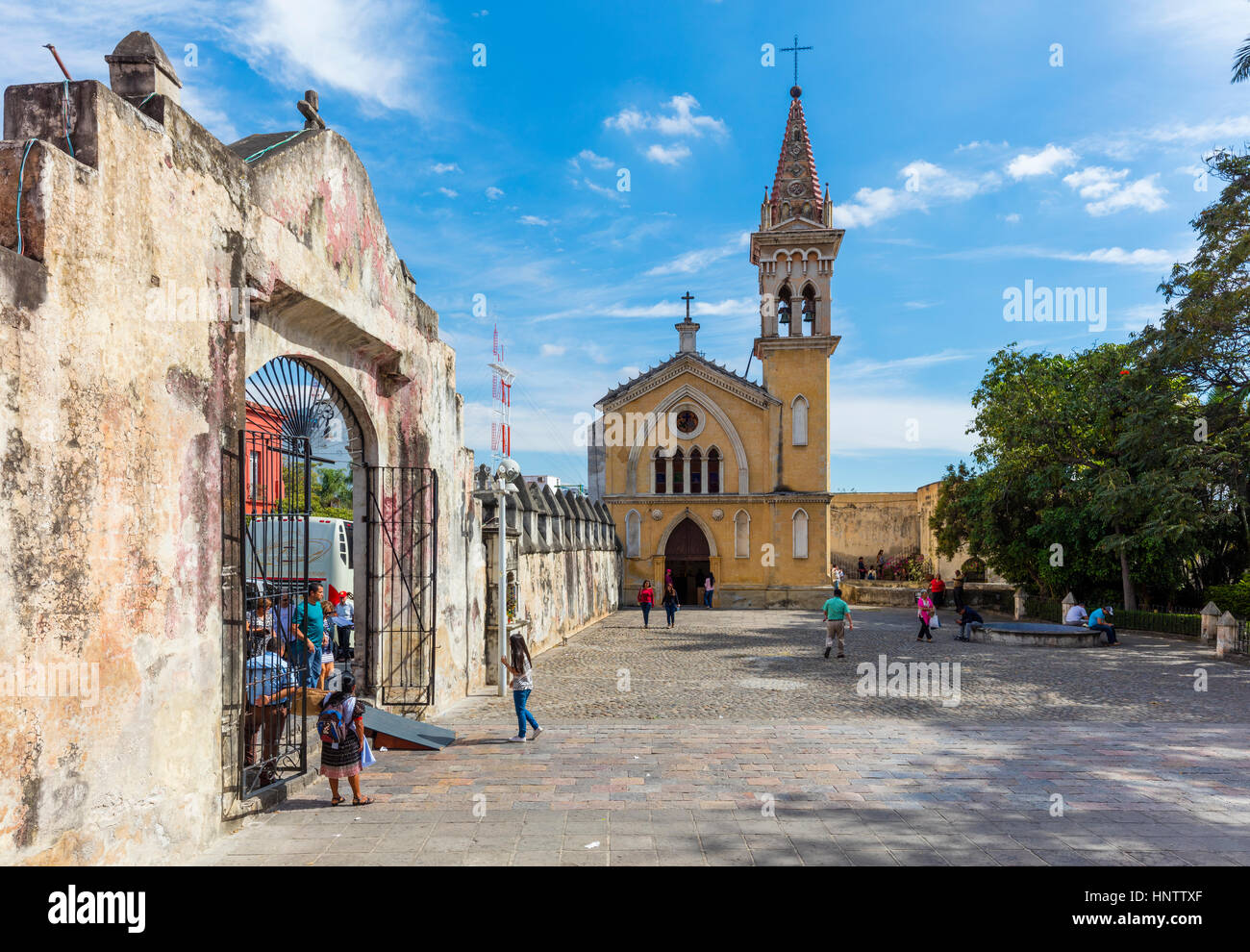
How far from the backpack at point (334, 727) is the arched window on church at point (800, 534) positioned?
27821 millimetres

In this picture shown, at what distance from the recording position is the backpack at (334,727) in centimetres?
673

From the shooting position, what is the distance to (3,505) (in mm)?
4266

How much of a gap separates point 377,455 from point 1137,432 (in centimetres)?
2004

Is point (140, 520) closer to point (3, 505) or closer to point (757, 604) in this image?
point (3, 505)

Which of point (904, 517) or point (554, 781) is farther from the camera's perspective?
point (904, 517)

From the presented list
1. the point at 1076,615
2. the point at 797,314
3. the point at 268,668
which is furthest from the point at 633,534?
the point at 268,668

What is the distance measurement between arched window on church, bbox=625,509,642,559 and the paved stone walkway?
19714 millimetres

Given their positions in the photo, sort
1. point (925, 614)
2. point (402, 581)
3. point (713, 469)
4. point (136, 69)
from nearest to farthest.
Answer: point (136, 69), point (402, 581), point (925, 614), point (713, 469)

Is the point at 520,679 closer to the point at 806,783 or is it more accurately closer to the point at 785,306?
the point at 806,783

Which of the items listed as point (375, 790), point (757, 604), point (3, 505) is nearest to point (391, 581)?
point (375, 790)

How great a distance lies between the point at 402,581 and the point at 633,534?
23418mm

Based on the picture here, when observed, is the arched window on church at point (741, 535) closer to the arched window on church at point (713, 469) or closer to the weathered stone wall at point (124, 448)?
the arched window on church at point (713, 469)

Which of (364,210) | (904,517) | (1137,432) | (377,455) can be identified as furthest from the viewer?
(904,517)

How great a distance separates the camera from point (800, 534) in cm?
3306
